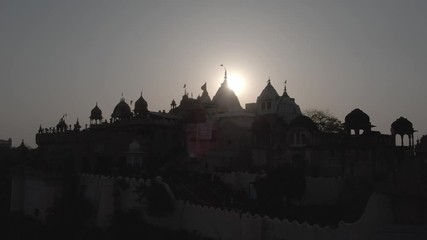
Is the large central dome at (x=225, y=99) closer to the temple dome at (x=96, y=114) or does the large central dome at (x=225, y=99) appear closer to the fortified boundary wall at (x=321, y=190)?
the temple dome at (x=96, y=114)

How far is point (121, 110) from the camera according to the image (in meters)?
48.8

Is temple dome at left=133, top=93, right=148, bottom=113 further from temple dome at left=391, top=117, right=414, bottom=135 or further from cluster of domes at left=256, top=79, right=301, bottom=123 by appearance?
temple dome at left=391, top=117, right=414, bottom=135

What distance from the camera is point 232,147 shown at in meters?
39.0

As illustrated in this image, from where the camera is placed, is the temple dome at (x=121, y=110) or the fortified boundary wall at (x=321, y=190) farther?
the temple dome at (x=121, y=110)

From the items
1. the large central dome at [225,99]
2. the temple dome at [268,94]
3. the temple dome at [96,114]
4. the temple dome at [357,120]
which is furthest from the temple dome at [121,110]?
the temple dome at [357,120]

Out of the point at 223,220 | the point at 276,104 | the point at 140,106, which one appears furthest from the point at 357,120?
the point at 140,106

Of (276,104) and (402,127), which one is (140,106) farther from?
(402,127)

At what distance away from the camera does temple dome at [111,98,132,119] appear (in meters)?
47.7

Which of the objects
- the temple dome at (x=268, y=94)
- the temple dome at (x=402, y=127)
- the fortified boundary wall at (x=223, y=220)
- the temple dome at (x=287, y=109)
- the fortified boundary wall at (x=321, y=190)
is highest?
the temple dome at (x=268, y=94)

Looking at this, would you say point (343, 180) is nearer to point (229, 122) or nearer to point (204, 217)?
point (204, 217)

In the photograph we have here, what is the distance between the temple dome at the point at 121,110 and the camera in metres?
47.7

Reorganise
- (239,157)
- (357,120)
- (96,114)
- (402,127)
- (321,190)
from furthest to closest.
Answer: (96,114) < (239,157) < (402,127) < (357,120) < (321,190)

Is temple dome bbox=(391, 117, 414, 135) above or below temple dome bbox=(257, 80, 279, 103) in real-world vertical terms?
below

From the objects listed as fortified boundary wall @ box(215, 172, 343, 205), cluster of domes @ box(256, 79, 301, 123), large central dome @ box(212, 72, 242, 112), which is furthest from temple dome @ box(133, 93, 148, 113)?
fortified boundary wall @ box(215, 172, 343, 205)
